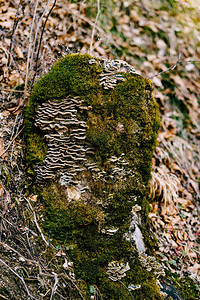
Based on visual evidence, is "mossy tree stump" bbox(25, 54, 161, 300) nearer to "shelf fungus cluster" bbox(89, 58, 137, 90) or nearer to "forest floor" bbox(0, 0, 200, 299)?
"shelf fungus cluster" bbox(89, 58, 137, 90)

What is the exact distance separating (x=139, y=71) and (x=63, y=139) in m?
3.79

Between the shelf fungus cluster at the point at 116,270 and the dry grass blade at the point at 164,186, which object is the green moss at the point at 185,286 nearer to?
the shelf fungus cluster at the point at 116,270

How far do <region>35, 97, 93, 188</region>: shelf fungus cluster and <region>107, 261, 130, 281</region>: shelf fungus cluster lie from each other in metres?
0.96

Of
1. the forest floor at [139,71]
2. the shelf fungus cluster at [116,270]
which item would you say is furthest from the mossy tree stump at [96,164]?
the forest floor at [139,71]

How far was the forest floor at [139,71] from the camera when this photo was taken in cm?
270

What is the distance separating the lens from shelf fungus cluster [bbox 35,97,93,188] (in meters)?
2.57

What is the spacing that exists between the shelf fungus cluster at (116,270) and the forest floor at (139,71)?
0.42 m

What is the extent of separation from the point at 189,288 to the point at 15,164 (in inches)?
109

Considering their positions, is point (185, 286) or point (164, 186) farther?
point (164, 186)

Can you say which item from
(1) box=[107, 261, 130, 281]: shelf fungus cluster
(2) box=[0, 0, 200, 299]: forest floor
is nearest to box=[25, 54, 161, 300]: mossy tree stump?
(1) box=[107, 261, 130, 281]: shelf fungus cluster

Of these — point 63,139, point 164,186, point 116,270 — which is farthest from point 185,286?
point 63,139

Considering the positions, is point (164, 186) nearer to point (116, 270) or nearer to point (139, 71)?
point (116, 270)

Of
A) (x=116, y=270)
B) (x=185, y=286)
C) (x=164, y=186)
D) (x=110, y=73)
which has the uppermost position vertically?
(x=110, y=73)

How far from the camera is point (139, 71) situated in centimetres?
569
